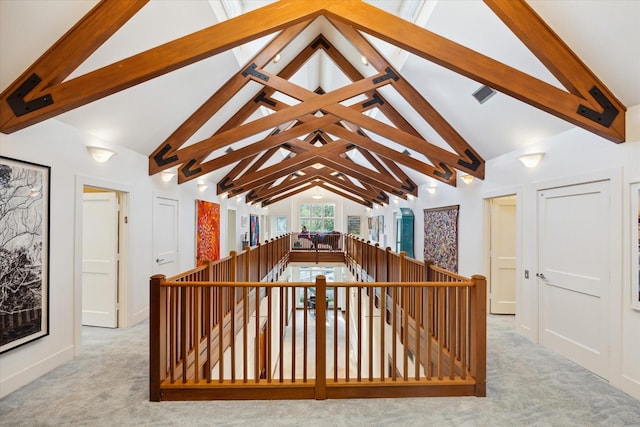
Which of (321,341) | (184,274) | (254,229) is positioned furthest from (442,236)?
(254,229)

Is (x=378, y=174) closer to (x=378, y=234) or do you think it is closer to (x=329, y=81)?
(x=329, y=81)

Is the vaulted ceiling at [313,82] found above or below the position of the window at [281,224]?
above

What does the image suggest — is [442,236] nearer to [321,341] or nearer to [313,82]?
[313,82]

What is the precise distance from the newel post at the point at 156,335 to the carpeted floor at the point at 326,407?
0.47 feet

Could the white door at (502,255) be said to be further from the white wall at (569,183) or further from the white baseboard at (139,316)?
the white baseboard at (139,316)

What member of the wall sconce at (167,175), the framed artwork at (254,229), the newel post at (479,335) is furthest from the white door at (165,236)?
the framed artwork at (254,229)

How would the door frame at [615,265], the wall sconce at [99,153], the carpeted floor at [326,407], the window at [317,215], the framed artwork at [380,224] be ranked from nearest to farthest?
1. the carpeted floor at [326,407]
2. the door frame at [615,265]
3. the wall sconce at [99,153]
4. the framed artwork at [380,224]
5. the window at [317,215]

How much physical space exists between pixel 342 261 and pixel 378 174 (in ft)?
13.7

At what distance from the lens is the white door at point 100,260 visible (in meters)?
4.30

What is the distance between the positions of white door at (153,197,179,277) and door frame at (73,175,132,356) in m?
0.67

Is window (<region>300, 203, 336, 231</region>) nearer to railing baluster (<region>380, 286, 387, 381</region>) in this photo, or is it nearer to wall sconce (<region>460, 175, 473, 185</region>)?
wall sconce (<region>460, 175, 473, 185</region>)

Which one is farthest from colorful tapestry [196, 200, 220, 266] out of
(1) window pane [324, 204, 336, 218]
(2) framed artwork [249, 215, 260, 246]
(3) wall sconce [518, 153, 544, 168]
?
(1) window pane [324, 204, 336, 218]

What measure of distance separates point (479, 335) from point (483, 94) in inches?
109

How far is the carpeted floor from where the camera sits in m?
2.24
